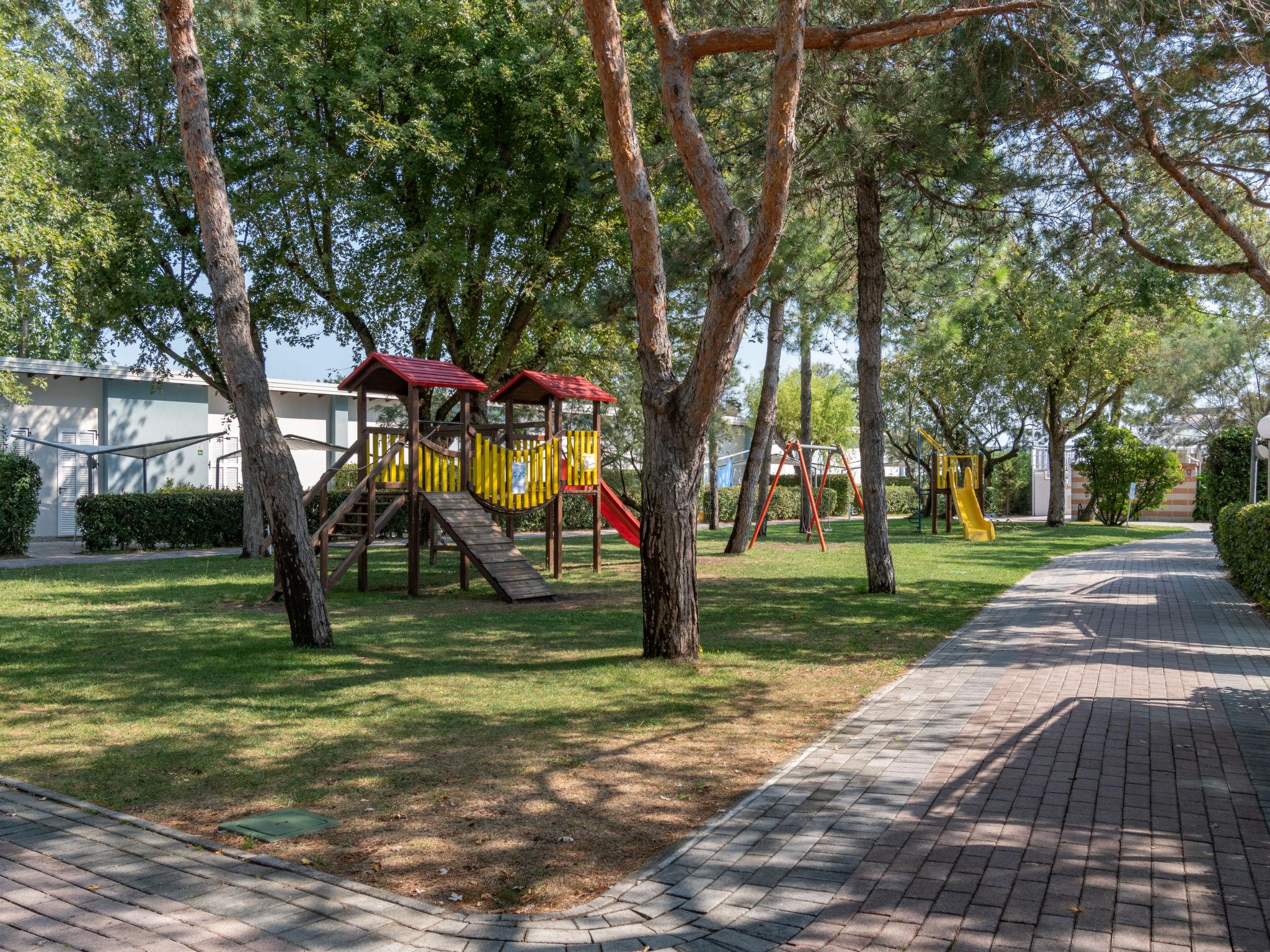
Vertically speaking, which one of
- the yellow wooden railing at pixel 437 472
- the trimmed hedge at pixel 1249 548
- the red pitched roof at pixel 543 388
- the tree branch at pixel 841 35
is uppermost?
the tree branch at pixel 841 35

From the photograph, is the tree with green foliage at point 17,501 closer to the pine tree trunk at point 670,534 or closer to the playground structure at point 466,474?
the playground structure at point 466,474

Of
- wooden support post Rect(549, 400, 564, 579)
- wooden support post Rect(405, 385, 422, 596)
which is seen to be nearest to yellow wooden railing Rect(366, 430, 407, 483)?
wooden support post Rect(405, 385, 422, 596)

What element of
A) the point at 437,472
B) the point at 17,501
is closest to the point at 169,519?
the point at 17,501

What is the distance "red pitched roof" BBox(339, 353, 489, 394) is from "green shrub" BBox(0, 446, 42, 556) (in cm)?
832

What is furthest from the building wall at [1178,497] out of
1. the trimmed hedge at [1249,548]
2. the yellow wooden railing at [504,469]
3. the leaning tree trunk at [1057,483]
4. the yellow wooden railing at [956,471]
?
the yellow wooden railing at [504,469]

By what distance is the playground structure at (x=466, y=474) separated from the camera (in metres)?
13.3

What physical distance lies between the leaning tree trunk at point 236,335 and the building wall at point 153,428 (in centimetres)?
1802

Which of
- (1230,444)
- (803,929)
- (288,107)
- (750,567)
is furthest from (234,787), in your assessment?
(1230,444)

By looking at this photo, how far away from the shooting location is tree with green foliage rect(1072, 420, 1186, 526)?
33.9 meters

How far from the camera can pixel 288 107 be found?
690 inches

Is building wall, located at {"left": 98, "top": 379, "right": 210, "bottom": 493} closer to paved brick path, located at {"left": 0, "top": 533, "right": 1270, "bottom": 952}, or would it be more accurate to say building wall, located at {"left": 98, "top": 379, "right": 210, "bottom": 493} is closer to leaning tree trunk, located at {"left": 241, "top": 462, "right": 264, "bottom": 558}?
leaning tree trunk, located at {"left": 241, "top": 462, "right": 264, "bottom": 558}

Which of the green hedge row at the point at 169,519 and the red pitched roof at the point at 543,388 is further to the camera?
the green hedge row at the point at 169,519

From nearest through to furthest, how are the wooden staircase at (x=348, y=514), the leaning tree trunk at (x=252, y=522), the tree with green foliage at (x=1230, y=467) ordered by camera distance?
the wooden staircase at (x=348, y=514) < the leaning tree trunk at (x=252, y=522) < the tree with green foliage at (x=1230, y=467)

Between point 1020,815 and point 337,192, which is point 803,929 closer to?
point 1020,815
